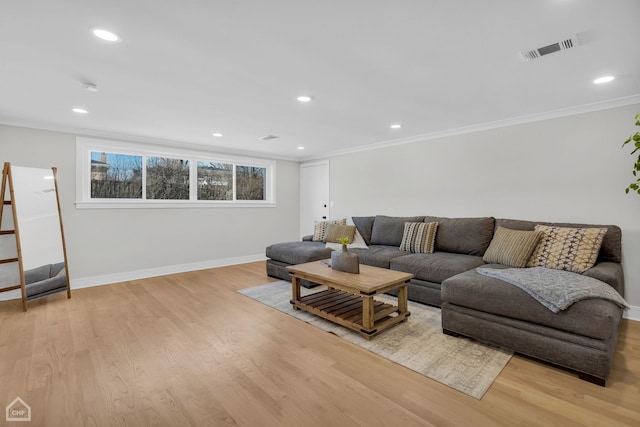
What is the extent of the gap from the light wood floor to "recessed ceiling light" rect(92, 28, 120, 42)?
2.22 meters

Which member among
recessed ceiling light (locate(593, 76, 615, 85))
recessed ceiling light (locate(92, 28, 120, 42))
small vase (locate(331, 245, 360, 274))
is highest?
recessed ceiling light (locate(593, 76, 615, 85))

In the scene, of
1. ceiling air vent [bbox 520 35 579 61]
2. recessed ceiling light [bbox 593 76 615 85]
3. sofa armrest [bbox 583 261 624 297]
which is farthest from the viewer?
recessed ceiling light [bbox 593 76 615 85]

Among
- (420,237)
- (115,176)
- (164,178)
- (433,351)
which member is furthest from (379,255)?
(115,176)

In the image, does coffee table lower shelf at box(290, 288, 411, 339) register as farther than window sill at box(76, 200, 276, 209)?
No

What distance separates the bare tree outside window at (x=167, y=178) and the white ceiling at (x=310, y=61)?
1135mm

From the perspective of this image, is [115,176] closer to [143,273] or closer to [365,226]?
[143,273]

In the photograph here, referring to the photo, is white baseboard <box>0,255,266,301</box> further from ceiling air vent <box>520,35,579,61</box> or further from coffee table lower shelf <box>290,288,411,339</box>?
A: ceiling air vent <box>520,35,579,61</box>

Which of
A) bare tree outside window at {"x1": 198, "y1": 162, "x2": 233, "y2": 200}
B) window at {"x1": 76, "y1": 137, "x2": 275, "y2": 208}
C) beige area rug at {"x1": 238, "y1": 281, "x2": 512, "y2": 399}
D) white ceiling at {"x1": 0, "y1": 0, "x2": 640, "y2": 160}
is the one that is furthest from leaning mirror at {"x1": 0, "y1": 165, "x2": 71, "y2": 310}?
beige area rug at {"x1": 238, "y1": 281, "x2": 512, "y2": 399}

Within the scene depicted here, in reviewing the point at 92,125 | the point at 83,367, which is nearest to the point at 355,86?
the point at 83,367

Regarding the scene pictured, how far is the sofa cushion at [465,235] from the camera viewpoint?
362 centimetres

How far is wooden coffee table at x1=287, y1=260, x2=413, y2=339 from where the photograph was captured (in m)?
2.50

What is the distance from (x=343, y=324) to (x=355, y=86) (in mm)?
2167

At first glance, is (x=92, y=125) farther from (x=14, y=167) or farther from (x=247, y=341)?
(x=247, y=341)

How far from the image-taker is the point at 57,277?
11.8ft
